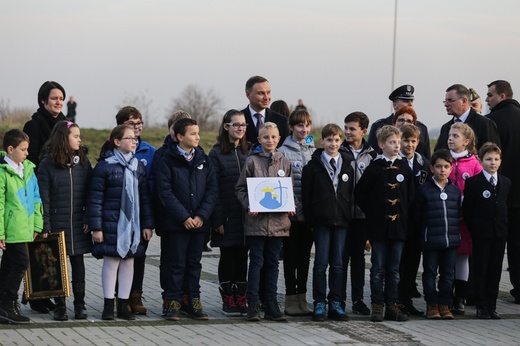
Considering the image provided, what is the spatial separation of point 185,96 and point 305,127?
47188 mm

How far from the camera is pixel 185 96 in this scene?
185ft

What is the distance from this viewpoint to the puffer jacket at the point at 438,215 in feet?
31.0

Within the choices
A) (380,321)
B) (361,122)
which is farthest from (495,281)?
(361,122)

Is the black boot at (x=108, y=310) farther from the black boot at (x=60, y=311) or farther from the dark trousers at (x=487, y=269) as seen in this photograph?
the dark trousers at (x=487, y=269)

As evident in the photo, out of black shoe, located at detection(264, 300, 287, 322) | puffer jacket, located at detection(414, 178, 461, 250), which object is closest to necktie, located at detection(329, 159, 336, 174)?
puffer jacket, located at detection(414, 178, 461, 250)

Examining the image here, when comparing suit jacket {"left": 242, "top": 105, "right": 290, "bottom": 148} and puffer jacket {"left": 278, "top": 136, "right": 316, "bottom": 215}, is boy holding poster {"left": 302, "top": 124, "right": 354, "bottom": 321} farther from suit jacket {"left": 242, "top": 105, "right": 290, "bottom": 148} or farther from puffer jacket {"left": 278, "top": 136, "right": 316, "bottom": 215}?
suit jacket {"left": 242, "top": 105, "right": 290, "bottom": 148}

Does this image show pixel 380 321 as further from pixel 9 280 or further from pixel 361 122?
pixel 9 280

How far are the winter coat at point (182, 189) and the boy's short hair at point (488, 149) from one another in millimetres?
2711

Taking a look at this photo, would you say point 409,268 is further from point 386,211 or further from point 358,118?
point 358,118

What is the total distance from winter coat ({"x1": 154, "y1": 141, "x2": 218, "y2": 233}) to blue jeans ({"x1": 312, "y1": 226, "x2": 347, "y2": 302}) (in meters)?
1.07

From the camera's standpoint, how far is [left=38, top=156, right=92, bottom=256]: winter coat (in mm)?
8820

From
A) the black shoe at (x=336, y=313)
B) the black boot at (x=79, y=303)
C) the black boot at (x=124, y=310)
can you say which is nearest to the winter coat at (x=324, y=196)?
the black shoe at (x=336, y=313)

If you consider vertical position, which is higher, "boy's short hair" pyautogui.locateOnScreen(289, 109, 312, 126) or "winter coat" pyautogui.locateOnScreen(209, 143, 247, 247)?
"boy's short hair" pyautogui.locateOnScreen(289, 109, 312, 126)

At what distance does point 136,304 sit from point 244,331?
4.26ft
